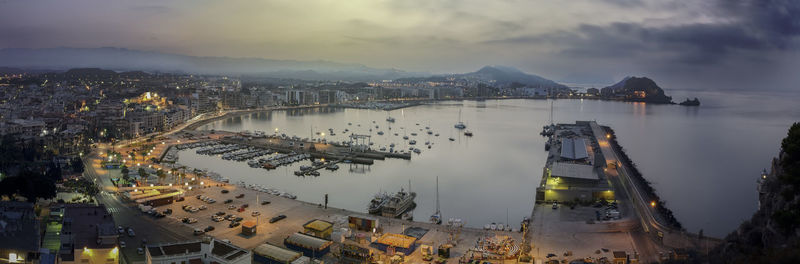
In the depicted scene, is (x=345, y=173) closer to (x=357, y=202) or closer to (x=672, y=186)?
(x=357, y=202)

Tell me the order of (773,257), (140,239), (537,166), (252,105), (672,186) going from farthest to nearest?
(252,105)
(537,166)
(672,186)
(140,239)
(773,257)

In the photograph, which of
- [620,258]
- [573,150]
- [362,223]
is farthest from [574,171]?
[362,223]

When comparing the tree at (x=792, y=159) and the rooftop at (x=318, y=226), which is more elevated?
the tree at (x=792, y=159)

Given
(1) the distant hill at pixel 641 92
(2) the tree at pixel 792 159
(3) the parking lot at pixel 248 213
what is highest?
(1) the distant hill at pixel 641 92

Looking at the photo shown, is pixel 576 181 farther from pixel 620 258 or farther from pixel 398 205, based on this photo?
pixel 620 258

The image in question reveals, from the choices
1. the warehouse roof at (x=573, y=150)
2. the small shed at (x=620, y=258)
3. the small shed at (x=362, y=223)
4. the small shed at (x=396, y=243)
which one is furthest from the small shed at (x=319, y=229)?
the warehouse roof at (x=573, y=150)

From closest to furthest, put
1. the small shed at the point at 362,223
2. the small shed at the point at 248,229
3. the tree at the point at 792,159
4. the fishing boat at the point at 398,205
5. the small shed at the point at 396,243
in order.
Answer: the tree at the point at 792,159, the small shed at the point at 396,243, the small shed at the point at 248,229, the small shed at the point at 362,223, the fishing boat at the point at 398,205

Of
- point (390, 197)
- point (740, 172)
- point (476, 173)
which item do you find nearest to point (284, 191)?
point (390, 197)

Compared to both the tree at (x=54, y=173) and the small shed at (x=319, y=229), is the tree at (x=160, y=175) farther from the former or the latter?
the small shed at (x=319, y=229)
